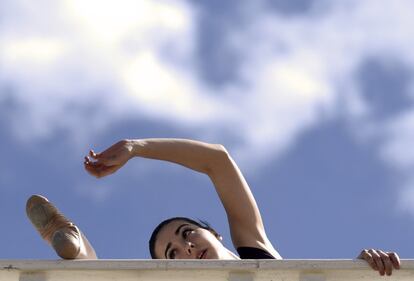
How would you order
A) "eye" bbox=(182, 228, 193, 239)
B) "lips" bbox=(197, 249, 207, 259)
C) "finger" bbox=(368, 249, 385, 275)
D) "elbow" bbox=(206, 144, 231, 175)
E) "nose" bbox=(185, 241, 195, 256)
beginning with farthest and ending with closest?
"elbow" bbox=(206, 144, 231, 175) < "eye" bbox=(182, 228, 193, 239) < "nose" bbox=(185, 241, 195, 256) < "lips" bbox=(197, 249, 207, 259) < "finger" bbox=(368, 249, 385, 275)

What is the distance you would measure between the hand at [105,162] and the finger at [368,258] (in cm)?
137

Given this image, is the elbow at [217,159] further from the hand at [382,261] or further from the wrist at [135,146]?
the hand at [382,261]

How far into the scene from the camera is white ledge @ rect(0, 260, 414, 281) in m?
4.43

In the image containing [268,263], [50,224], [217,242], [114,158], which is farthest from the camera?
[217,242]

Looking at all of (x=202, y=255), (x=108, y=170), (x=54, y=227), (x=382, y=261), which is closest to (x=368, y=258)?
(x=382, y=261)

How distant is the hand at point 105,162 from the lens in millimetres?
5398

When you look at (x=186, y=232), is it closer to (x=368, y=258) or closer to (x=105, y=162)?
(x=105, y=162)

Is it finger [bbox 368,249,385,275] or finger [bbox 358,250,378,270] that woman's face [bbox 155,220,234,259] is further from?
finger [bbox 368,249,385,275]

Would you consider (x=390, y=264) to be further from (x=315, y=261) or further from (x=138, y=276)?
(x=138, y=276)

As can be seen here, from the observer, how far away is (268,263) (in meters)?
4.43

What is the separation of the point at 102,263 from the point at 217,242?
1.86 metres

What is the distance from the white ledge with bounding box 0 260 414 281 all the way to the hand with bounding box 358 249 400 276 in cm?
4

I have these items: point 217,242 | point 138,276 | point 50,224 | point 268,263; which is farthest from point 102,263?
point 217,242

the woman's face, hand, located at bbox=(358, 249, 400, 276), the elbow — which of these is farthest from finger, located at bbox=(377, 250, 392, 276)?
the elbow
